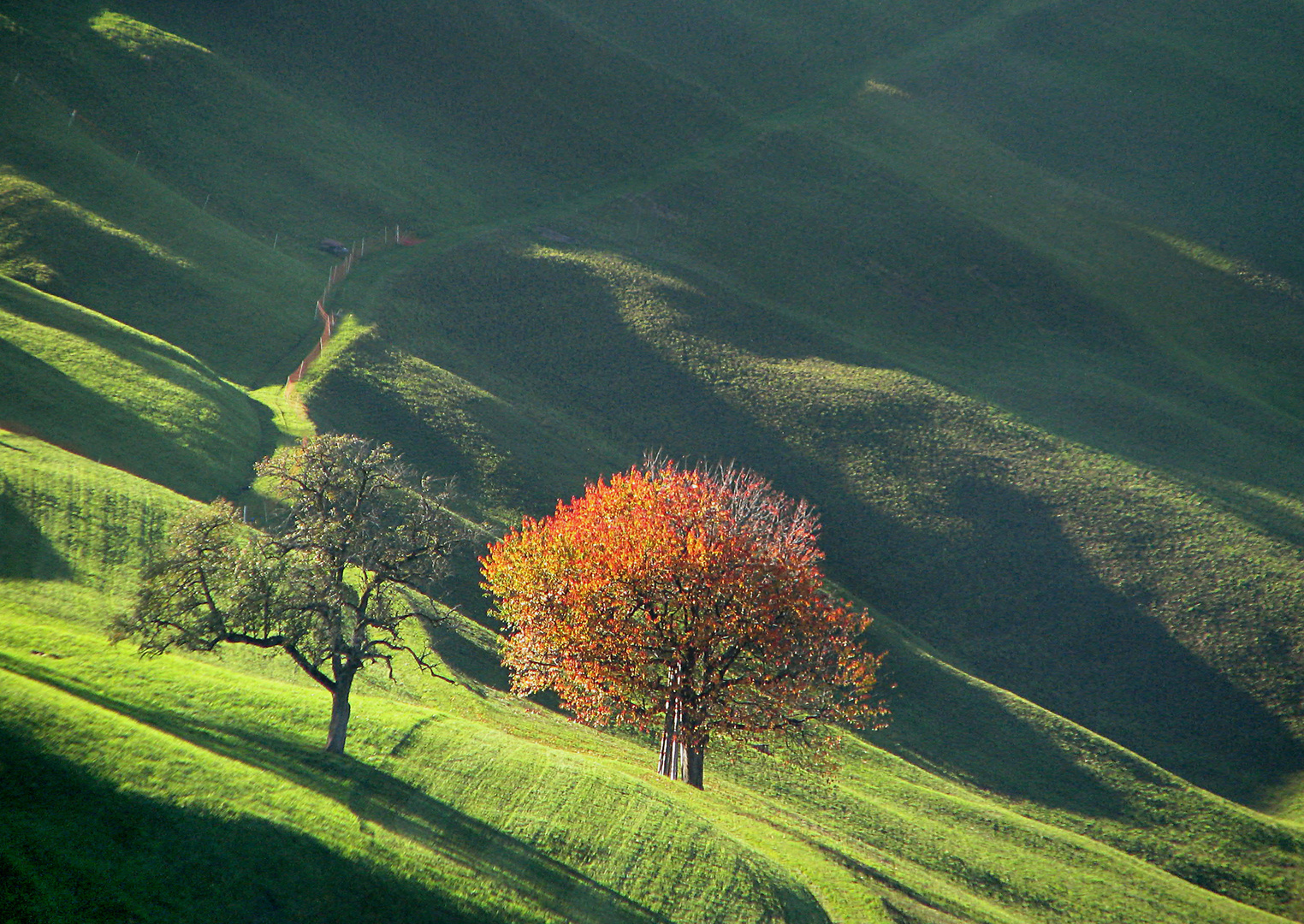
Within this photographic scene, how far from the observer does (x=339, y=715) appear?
29.4m

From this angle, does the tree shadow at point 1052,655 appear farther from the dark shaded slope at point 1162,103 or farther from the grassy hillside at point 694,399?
the dark shaded slope at point 1162,103

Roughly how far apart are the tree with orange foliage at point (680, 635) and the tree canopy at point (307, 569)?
8371 millimetres

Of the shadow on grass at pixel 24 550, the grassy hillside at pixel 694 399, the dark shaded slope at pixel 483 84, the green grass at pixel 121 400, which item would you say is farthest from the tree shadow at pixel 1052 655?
the dark shaded slope at pixel 483 84

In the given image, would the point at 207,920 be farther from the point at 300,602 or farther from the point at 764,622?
the point at 764,622

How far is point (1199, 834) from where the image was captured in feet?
154

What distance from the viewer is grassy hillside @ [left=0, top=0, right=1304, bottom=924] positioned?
1090 inches

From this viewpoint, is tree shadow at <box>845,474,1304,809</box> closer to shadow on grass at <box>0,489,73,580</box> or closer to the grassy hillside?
the grassy hillside

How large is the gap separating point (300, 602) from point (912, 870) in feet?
88.4

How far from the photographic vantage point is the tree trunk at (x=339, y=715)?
29.2m

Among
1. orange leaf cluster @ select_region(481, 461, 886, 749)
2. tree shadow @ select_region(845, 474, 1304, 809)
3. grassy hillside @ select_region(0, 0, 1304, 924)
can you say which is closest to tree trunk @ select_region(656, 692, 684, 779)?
orange leaf cluster @ select_region(481, 461, 886, 749)

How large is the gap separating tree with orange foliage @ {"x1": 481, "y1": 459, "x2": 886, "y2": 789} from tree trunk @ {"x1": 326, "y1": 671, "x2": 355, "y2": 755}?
10067 millimetres

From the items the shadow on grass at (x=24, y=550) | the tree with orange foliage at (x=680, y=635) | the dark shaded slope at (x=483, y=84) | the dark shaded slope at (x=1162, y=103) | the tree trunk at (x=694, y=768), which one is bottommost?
the shadow on grass at (x=24, y=550)

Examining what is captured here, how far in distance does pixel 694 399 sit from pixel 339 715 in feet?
184

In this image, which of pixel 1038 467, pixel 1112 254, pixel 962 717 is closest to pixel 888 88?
pixel 1112 254
